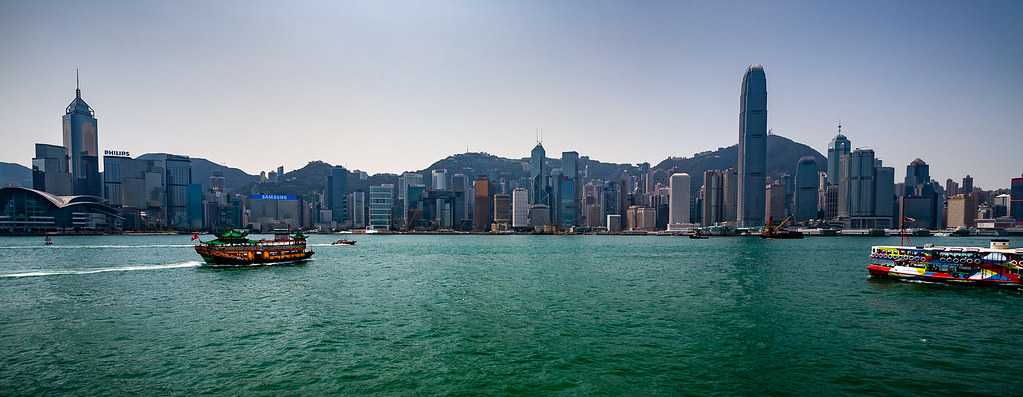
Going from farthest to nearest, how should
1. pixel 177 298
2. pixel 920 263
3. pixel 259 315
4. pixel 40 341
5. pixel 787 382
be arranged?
pixel 920 263
pixel 177 298
pixel 259 315
pixel 40 341
pixel 787 382

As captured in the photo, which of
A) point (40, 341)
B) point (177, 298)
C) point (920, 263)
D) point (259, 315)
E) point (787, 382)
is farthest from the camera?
point (920, 263)

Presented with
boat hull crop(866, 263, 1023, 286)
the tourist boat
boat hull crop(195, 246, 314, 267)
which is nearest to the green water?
boat hull crop(866, 263, 1023, 286)

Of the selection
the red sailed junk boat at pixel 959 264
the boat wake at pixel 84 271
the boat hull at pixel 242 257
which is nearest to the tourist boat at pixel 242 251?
the boat hull at pixel 242 257

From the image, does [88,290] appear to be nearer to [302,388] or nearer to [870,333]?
[302,388]

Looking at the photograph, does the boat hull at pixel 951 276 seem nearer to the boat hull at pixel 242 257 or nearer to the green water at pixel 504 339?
the green water at pixel 504 339

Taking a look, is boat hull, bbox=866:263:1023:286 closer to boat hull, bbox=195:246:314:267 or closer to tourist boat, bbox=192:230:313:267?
tourist boat, bbox=192:230:313:267

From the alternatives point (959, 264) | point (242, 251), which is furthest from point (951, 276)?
point (242, 251)

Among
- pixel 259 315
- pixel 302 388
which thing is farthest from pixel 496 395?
pixel 259 315

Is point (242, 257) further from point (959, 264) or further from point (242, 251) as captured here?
point (959, 264)
